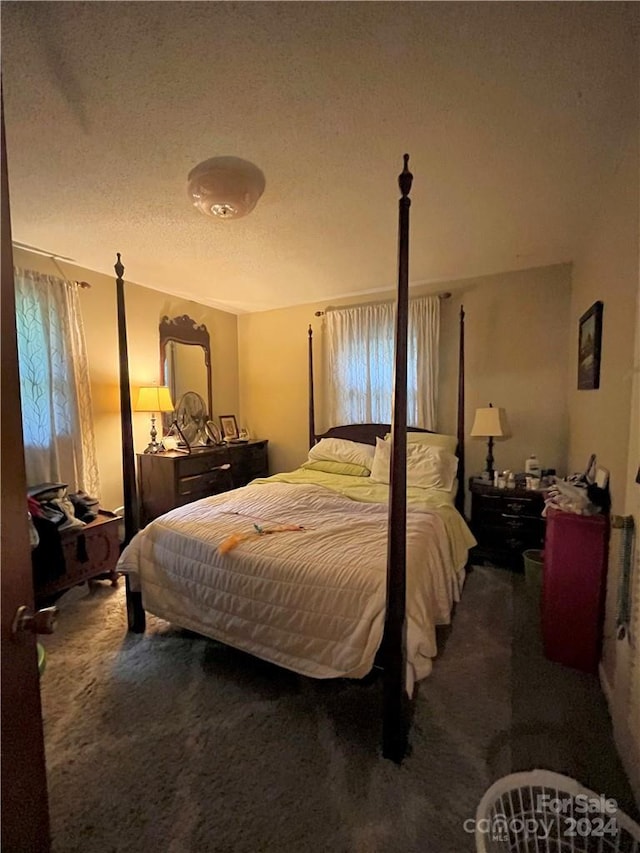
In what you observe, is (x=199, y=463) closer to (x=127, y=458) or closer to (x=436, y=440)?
(x=127, y=458)

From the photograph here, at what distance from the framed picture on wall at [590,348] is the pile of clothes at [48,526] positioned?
3254 mm

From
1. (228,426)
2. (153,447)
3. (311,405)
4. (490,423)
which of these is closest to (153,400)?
(153,447)

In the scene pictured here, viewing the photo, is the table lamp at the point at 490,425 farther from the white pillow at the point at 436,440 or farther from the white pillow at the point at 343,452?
the white pillow at the point at 343,452

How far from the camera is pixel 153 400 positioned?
3273 mm

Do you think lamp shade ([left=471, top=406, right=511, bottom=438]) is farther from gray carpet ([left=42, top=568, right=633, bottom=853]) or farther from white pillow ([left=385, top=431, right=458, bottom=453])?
gray carpet ([left=42, top=568, right=633, bottom=853])

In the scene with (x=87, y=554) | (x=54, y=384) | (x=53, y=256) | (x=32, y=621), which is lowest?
(x=87, y=554)

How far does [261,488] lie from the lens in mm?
2852

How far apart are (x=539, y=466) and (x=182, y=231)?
124 inches

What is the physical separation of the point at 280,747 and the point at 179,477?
225cm

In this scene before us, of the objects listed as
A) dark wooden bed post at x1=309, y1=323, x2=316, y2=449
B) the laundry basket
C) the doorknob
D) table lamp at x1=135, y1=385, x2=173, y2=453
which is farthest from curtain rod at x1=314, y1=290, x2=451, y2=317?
the doorknob

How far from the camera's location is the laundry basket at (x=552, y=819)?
0.97 m

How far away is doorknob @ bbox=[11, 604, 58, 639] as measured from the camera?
0.69 m

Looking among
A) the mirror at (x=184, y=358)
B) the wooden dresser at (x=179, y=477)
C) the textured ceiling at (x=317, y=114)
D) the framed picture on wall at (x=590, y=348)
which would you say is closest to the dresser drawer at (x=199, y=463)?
the wooden dresser at (x=179, y=477)

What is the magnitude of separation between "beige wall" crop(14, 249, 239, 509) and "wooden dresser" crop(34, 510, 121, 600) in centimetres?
58
